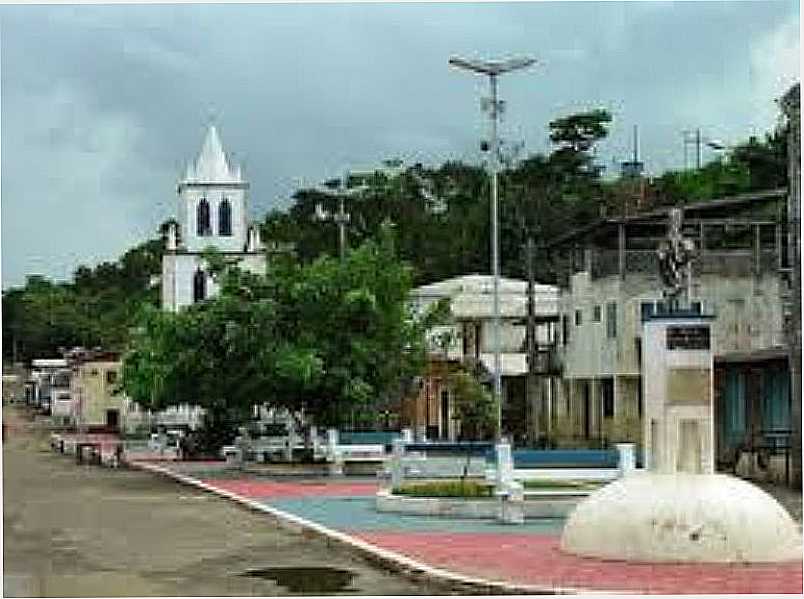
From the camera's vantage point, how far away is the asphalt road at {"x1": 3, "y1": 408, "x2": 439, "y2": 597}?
50.4ft

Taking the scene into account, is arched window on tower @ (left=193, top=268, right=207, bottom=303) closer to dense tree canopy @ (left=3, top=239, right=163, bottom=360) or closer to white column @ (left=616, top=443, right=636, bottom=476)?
dense tree canopy @ (left=3, top=239, right=163, bottom=360)

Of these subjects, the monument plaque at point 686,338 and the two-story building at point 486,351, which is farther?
the two-story building at point 486,351

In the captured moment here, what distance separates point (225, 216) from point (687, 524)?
7092cm

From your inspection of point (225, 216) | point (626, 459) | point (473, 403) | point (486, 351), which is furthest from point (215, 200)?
point (626, 459)

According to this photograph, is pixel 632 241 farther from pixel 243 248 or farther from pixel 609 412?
pixel 243 248

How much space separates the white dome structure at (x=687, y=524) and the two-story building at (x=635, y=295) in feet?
82.7

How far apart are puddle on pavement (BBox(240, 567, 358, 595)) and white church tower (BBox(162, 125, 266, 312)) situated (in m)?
68.0

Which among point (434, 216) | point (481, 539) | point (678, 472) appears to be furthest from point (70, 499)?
point (434, 216)

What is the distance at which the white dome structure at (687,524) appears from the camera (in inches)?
637

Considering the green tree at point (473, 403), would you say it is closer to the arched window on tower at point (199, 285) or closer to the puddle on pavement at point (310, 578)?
the puddle on pavement at point (310, 578)

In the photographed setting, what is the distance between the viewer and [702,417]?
17.1m

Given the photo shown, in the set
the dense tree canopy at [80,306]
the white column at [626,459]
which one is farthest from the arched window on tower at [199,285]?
the white column at [626,459]

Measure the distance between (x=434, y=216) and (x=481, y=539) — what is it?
2942 inches

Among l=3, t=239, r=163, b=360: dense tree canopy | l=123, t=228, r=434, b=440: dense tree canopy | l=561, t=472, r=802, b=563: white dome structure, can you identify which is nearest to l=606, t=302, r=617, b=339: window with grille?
l=123, t=228, r=434, b=440: dense tree canopy
